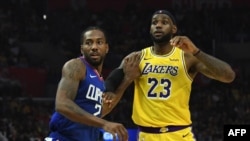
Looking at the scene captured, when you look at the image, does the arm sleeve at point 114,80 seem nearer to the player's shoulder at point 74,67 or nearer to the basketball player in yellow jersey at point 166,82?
the basketball player in yellow jersey at point 166,82

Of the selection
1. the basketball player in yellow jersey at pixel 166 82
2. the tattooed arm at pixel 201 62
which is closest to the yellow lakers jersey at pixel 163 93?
the basketball player in yellow jersey at pixel 166 82

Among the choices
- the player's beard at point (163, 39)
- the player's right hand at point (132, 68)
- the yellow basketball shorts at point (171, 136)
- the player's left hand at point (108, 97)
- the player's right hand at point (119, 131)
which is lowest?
the yellow basketball shorts at point (171, 136)

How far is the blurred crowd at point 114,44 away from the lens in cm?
1533

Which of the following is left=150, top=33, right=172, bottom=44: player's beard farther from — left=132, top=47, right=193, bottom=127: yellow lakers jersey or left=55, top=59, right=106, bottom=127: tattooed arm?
left=55, top=59, right=106, bottom=127: tattooed arm

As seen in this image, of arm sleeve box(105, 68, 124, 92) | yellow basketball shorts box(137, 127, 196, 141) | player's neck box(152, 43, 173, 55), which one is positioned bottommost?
yellow basketball shorts box(137, 127, 196, 141)

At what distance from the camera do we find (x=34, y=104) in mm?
15828

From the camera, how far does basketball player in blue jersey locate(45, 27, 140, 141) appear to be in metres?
4.35

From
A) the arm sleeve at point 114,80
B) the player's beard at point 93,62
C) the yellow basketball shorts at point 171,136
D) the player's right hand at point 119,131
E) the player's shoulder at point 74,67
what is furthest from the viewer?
the yellow basketball shorts at point 171,136

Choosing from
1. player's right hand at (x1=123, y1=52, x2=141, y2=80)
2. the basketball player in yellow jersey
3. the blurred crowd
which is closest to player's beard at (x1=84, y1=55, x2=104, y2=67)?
the basketball player in yellow jersey

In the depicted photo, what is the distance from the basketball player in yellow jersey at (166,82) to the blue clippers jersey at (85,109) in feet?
1.43

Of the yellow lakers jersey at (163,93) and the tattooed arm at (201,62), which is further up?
the tattooed arm at (201,62)

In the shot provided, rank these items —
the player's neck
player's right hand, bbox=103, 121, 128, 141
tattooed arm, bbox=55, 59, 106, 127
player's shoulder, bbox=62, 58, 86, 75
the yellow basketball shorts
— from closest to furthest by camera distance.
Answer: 1. player's right hand, bbox=103, 121, 128, 141
2. tattooed arm, bbox=55, 59, 106, 127
3. player's shoulder, bbox=62, 58, 86, 75
4. the yellow basketball shorts
5. the player's neck

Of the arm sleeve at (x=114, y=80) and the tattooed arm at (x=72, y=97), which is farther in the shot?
the arm sleeve at (x=114, y=80)

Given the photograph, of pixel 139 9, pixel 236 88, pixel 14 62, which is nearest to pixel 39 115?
pixel 14 62
